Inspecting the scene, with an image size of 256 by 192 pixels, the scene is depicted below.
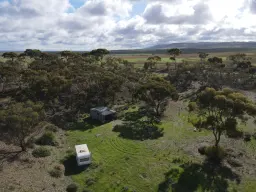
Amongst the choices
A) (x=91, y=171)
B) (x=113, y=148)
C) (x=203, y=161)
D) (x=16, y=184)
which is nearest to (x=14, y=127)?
(x=16, y=184)

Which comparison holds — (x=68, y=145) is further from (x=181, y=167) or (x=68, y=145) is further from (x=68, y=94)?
(x=68, y=94)

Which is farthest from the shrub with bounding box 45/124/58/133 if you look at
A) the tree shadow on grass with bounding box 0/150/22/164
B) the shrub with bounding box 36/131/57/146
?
the tree shadow on grass with bounding box 0/150/22/164

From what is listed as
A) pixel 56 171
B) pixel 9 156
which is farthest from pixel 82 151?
pixel 9 156

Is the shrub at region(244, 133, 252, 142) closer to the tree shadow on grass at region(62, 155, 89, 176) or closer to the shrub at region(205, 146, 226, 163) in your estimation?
the shrub at region(205, 146, 226, 163)

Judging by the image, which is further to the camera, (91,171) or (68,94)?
(68,94)

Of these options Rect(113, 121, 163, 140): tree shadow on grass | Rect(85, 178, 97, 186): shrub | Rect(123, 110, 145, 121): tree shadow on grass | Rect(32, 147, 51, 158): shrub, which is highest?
Rect(32, 147, 51, 158): shrub

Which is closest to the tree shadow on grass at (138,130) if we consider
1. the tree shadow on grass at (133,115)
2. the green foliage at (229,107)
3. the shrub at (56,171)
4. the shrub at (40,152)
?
the tree shadow on grass at (133,115)

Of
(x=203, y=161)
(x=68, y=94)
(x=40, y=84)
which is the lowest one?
(x=203, y=161)
